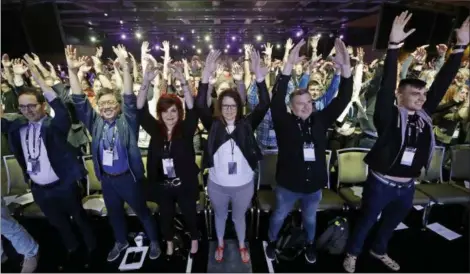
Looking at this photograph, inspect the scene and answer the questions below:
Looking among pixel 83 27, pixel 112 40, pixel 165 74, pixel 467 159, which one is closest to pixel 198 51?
pixel 112 40

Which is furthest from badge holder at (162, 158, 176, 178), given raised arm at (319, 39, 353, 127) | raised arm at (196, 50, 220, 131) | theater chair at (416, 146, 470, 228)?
theater chair at (416, 146, 470, 228)

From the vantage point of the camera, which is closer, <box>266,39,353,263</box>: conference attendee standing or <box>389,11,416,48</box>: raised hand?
<box>389,11,416,48</box>: raised hand

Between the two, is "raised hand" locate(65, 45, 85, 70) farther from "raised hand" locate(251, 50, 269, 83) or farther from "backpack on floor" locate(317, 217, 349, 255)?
"backpack on floor" locate(317, 217, 349, 255)

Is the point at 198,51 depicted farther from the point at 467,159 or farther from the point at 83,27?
the point at 467,159

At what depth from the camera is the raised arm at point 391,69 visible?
5.98 feet

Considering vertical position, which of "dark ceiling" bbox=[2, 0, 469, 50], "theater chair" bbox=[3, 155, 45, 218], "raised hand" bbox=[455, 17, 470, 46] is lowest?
"theater chair" bbox=[3, 155, 45, 218]

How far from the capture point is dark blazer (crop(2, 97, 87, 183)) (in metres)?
2.07

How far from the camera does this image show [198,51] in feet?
77.0

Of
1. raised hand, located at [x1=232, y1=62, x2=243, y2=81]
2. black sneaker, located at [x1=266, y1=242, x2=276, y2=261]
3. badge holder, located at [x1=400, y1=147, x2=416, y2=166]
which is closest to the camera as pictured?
badge holder, located at [x1=400, y1=147, x2=416, y2=166]

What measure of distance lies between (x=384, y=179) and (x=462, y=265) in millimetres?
1124

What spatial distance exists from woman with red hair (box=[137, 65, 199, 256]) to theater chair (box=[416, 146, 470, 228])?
2.27 m

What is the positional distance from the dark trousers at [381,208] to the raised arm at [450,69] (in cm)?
65

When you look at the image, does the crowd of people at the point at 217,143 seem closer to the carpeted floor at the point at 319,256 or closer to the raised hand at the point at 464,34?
the raised hand at the point at 464,34

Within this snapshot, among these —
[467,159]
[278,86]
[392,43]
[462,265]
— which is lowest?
[462,265]
